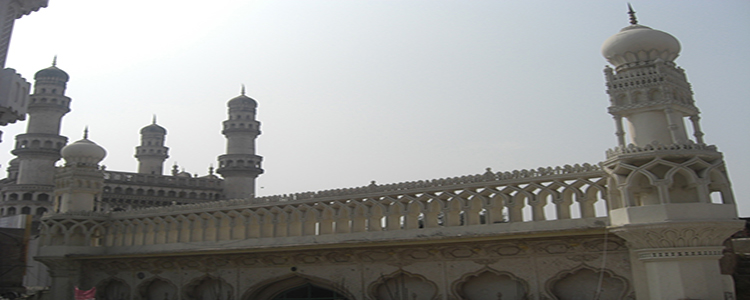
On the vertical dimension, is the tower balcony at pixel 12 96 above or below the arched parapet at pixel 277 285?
above

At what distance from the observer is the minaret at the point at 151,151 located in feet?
142

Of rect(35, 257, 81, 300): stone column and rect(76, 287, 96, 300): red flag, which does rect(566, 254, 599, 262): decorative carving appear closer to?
rect(76, 287, 96, 300): red flag

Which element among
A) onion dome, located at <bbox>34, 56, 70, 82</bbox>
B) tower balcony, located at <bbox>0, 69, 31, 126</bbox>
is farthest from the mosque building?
onion dome, located at <bbox>34, 56, 70, 82</bbox>

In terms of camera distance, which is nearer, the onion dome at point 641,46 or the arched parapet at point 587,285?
the arched parapet at point 587,285

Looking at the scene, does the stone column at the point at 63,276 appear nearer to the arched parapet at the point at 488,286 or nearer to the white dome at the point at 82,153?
the white dome at the point at 82,153

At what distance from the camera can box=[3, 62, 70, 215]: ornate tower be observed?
108 feet

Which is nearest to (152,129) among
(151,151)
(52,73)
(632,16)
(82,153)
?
(151,151)

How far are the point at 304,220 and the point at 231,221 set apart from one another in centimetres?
270

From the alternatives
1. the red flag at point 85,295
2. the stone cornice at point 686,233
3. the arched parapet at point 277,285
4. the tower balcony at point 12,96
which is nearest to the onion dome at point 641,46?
the stone cornice at point 686,233

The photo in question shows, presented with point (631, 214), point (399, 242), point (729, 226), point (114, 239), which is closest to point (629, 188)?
point (631, 214)

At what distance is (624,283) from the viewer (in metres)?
11.5

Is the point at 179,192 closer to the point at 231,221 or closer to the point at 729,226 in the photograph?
the point at 231,221

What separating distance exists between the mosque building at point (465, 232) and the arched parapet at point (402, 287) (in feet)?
0.12

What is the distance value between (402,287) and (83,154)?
13082mm
